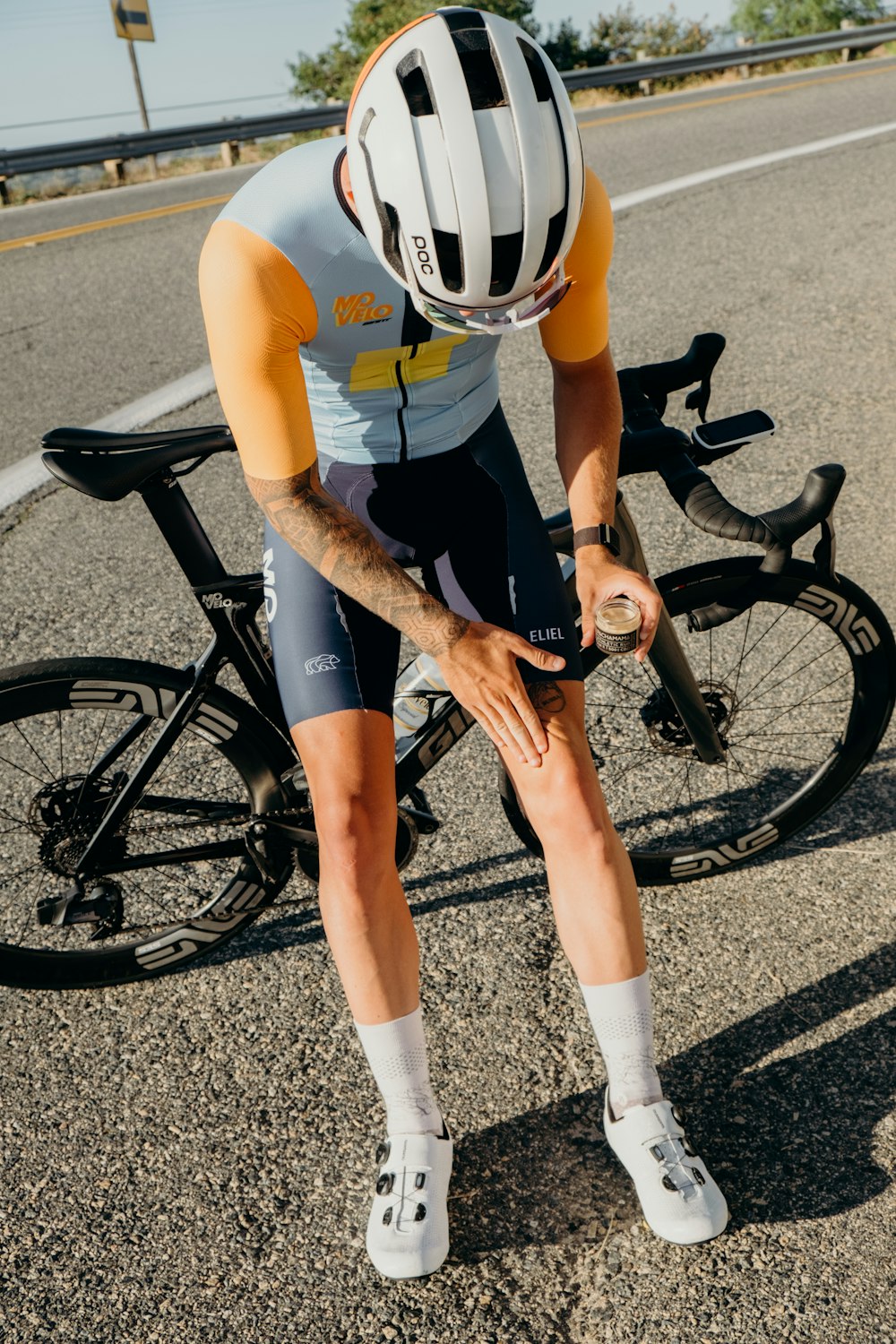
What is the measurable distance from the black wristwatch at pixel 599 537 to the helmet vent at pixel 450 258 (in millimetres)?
610

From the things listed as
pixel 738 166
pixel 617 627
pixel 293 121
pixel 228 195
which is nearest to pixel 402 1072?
pixel 617 627

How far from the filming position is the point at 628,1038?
2225mm

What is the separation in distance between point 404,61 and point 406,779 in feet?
5.16

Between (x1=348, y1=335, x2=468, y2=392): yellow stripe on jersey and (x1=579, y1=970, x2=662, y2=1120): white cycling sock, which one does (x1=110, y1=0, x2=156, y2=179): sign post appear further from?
(x1=579, y1=970, x2=662, y2=1120): white cycling sock

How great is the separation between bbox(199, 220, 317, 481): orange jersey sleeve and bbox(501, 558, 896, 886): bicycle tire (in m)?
1.00

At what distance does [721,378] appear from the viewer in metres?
5.90

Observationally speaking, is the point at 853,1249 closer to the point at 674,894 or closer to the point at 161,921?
the point at 674,894

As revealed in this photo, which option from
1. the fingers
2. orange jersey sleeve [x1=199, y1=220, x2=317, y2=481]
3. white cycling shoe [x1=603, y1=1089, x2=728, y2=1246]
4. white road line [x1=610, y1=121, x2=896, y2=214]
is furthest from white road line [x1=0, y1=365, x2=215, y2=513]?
white road line [x1=610, y1=121, x2=896, y2=214]

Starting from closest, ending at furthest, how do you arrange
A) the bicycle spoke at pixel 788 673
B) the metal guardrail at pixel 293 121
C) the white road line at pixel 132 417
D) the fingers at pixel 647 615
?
the fingers at pixel 647 615, the bicycle spoke at pixel 788 673, the white road line at pixel 132 417, the metal guardrail at pixel 293 121

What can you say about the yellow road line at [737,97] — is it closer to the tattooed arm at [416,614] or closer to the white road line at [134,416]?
the white road line at [134,416]

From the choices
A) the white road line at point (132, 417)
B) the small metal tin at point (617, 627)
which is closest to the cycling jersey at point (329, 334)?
the small metal tin at point (617, 627)

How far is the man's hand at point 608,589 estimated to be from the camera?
2.18 metres

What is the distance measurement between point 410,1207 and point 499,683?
1091 millimetres

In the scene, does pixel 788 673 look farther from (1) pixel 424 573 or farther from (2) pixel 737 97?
(2) pixel 737 97
